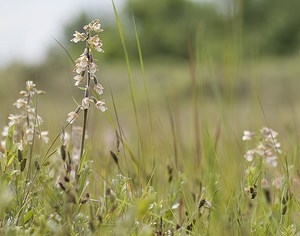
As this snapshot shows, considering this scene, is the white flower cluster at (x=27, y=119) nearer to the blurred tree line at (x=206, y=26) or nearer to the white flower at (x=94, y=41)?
the white flower at (x=94, y=41)

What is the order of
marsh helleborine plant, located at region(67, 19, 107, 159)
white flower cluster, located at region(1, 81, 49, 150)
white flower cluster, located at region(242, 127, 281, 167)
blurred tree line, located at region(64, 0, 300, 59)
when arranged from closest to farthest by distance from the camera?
marsh helleborine plant, located at region(67, 19, 107, 159)
white flower cluster, located at region(1, 81, 49, 150)
white flower cluster, located at region(242, 127, 281, 167)
blurred tree line, located at region(64, 0, 300, 59)

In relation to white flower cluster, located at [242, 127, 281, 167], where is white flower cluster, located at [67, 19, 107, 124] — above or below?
above

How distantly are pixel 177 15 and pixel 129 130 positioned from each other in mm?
20549

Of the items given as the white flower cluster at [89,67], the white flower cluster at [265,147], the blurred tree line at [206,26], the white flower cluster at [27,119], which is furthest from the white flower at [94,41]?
the blurred tree line at [206,26]

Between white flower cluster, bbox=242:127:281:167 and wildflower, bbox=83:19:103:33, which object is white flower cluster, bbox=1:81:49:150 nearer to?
wildflower, bbox=83:19:103:33

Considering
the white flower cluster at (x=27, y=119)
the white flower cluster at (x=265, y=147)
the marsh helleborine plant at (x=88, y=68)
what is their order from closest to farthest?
1. the marsh helleborine plant at (x=88, y=68)
2. the white flower cluster at (x=27, y=119)
3. the white flower cluster at (x=265, y=147)

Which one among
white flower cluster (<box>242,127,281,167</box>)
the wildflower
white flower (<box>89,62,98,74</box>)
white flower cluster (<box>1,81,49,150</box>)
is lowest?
white flower cluster (<box>242,127,281,167</box>)

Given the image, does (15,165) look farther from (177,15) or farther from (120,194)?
(177,15)

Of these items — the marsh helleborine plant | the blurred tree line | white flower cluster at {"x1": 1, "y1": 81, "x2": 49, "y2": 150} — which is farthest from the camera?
the blurred tree line

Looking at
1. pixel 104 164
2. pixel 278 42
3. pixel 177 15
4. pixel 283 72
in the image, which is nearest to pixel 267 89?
pixel 283 72

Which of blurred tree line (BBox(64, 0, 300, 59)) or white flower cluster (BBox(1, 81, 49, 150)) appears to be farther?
blurred tree line (BBox(64, 0, 300, 59))

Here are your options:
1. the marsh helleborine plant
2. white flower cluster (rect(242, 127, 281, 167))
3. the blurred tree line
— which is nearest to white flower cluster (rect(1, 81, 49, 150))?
the marsh helleborine plant

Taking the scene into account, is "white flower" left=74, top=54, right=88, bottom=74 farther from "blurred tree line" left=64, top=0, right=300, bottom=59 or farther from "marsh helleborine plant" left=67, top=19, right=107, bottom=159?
"blurred tree line" left=64, top=0, right=300, bottom=59

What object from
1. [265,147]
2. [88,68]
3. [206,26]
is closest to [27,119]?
[88,68]
